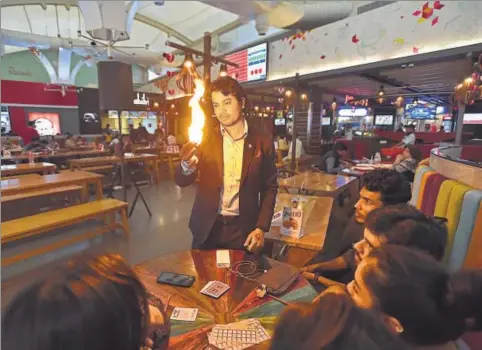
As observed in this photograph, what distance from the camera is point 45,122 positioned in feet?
46.1

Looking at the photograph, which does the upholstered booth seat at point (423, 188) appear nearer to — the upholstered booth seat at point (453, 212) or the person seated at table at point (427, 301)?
the upholstered booth seat at point (453, 212)

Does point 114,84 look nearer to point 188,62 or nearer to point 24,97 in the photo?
point 188,62

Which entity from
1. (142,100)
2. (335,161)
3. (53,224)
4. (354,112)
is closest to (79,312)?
(53,224)

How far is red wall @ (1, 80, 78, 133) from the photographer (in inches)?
494

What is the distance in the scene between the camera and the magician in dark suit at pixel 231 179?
188cm

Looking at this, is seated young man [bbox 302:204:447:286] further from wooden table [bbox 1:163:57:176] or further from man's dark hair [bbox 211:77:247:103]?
wooden table [bbox 1:163:57:176]

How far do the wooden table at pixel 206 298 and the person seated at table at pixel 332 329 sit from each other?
0.47 meters

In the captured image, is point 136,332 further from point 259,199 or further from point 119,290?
point 259,199

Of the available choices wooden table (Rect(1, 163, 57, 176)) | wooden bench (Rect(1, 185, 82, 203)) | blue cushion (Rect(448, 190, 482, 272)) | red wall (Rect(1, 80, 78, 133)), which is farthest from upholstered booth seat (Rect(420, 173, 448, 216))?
red wall (Rect(1, 80, 78, 133))

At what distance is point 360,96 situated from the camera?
44.7ft

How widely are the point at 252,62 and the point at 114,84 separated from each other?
607 cm

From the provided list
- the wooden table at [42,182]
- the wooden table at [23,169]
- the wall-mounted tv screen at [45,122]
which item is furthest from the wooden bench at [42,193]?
the wall-mounted tv screen at [45,122]

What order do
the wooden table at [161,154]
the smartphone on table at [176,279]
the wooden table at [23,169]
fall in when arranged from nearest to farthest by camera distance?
1. the smartphone on table at [176,279]
2. the wooden table at [23,169]
3. the wooden table at [161,154]

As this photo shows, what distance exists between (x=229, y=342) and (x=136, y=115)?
59.3 feet
